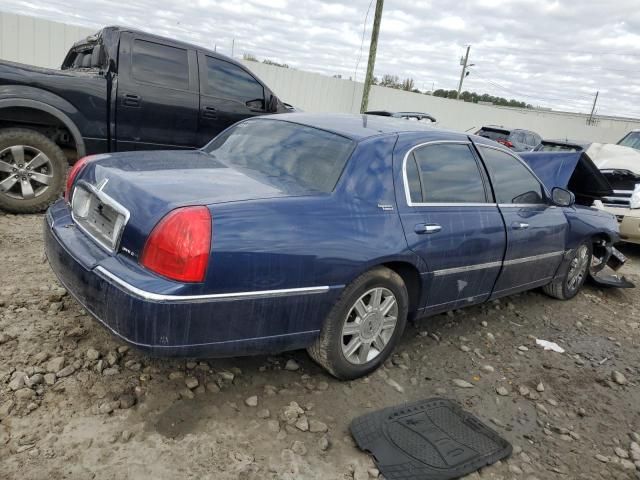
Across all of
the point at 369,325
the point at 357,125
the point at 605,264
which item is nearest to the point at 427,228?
the point at 369,325

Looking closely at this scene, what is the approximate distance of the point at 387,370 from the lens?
335 centimetres

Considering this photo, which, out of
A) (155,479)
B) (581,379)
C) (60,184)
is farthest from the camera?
(60,184)

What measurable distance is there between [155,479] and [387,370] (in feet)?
5.44

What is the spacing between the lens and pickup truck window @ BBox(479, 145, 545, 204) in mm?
3943

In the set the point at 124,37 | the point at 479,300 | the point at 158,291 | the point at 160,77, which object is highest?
the point at 124,37

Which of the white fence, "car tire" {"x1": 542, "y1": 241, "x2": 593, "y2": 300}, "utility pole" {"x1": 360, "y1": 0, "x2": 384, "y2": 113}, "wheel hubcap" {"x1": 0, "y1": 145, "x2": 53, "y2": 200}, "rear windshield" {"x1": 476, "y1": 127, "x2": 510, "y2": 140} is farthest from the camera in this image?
"utility pole" {"x1": 360, "y1": 0, "x2": 384, "y2": 113}

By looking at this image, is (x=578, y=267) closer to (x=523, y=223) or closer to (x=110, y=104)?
(x=523, y=223)

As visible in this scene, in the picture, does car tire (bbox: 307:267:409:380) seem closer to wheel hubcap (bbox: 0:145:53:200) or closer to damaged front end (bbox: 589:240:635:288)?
damaged front end (bbox: 589:240:635:288)

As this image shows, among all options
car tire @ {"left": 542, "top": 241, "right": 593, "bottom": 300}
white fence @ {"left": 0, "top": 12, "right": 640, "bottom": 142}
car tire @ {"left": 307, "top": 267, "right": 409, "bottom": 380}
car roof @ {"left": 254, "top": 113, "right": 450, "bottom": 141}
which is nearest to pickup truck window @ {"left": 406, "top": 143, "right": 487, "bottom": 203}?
car roof @ {"left": 254, "top": 113, "right": 450, "bottom": 141}

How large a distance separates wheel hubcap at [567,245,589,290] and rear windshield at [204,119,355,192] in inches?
125

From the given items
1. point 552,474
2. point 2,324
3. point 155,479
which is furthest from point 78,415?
point 552,474

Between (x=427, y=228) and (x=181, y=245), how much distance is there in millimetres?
1568

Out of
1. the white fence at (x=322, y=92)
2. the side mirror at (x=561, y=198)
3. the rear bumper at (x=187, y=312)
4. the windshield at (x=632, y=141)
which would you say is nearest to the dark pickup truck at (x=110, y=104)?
the rear bumper at (x=187, y=312)

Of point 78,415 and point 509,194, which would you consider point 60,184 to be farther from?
point 509,194
